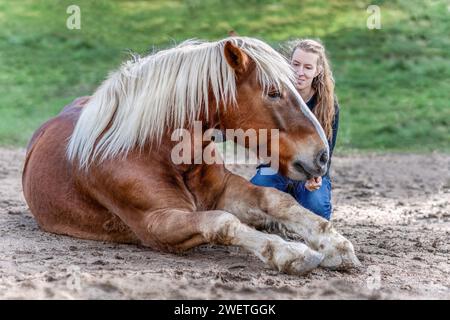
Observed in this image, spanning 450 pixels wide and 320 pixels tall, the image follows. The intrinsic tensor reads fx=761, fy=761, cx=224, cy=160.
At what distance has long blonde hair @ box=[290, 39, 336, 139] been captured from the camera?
5082 mm

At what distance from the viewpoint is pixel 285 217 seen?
435cm

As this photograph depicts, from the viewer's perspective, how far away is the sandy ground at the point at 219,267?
3.48m

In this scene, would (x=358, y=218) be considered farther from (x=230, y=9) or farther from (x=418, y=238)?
(x=230, y=9)

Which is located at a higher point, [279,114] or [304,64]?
[304,64]

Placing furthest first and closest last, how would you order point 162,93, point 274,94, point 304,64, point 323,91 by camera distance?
point 323,91 < point 304,64 < point 162,93 < point 274,94

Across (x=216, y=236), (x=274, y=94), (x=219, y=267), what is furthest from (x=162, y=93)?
(x=219, y=267)

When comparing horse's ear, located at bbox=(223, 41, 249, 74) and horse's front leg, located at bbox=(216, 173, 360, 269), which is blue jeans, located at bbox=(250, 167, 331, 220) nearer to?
horse's front leg, located at bbox=(216, 173, 360, 269)

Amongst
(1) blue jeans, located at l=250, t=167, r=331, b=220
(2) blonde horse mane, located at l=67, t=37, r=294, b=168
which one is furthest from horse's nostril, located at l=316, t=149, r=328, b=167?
(1) blue jeans, located at l=250, t=167, r=331, b=220

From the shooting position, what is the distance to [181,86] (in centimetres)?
429

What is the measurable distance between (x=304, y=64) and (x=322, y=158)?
1136 mm

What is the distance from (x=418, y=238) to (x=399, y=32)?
33.5ft

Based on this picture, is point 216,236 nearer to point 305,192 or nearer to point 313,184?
point 313,184
